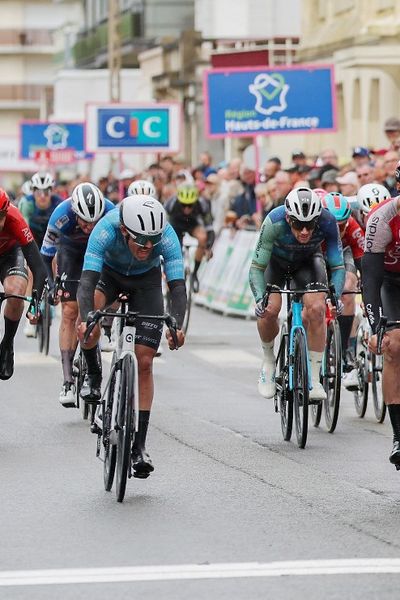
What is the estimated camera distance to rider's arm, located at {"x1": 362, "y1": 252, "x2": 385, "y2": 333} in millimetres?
10703

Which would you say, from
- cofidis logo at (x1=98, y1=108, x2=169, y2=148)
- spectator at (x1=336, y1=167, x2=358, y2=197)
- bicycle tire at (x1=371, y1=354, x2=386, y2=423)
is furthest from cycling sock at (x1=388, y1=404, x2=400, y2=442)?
cofidis logo at (x1=98, y1=108, x2=169, y2=148)

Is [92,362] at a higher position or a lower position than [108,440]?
higher

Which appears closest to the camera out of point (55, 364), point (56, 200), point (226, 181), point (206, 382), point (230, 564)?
point (230, 564)

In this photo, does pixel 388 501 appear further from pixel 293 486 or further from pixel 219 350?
pixel 219 350

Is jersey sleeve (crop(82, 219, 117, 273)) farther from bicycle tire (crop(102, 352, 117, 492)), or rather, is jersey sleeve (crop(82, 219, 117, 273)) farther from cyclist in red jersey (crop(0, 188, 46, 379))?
cyclist in red jersey (crop(0, 188, 46, 379))

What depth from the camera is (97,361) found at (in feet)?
43.7

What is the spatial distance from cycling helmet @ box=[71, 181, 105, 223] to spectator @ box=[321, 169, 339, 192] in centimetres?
691

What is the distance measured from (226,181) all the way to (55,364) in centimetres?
1121

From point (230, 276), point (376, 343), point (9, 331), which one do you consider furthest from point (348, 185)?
point (376, 343)

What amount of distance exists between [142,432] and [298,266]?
310 centimetres

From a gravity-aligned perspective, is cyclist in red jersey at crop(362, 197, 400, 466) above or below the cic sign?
below

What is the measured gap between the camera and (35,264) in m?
13.4

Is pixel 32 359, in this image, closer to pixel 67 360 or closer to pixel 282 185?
pixel 282 185

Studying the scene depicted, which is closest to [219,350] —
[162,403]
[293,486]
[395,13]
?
[162,403]
